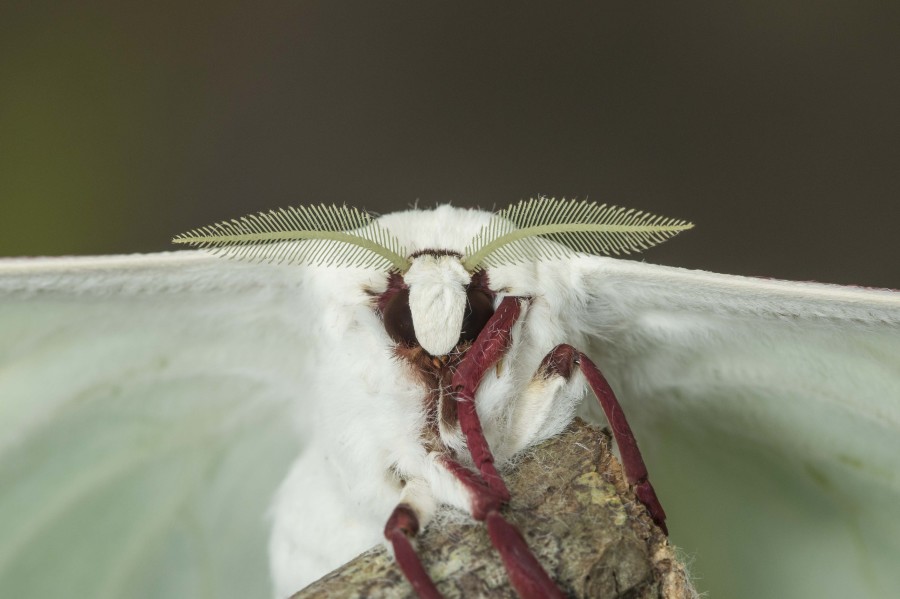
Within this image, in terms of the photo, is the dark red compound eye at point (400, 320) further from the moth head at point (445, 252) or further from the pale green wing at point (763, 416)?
the pale green wing at point (763, 416)

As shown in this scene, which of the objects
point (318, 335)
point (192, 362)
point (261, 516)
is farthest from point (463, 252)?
point (261, 516)

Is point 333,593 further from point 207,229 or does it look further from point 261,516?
point 261,516

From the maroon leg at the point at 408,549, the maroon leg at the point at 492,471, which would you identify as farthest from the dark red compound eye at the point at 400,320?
the maroon leg at the point at 408,549

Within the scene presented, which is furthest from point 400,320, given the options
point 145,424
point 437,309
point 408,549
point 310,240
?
point 145,424

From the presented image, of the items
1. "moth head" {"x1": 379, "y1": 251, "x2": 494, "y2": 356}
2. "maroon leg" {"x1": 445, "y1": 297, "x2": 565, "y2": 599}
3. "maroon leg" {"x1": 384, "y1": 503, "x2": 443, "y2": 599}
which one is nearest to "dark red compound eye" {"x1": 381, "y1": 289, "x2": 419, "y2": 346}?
"moth head" {"x1": 379, "y1": 251, "x2": 494, "y2": 356}

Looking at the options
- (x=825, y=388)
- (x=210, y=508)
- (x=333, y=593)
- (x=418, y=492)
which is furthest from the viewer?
(x=210, y=508)

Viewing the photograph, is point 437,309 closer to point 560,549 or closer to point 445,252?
point 445,252

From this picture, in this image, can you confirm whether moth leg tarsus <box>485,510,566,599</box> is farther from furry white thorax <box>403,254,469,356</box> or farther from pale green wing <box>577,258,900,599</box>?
pale green wing <box>577,258,900,599</box>
